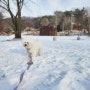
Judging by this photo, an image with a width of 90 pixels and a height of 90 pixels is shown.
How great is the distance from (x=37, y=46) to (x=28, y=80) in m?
3.49

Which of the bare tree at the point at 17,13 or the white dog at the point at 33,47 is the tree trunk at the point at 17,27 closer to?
the bare tree at the point at 17,13

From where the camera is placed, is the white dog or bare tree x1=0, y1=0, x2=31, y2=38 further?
bare tree x1=0, y1=0, x2=31, y2=38

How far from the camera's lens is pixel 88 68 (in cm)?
564

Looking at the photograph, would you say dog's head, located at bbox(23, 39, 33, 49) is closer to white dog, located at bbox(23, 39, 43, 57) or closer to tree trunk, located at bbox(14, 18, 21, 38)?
white dog, located at bbox(23, 39, 43, 57)

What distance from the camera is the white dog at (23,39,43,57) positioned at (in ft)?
22.9

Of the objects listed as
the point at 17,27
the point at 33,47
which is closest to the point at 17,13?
the point at 17,27

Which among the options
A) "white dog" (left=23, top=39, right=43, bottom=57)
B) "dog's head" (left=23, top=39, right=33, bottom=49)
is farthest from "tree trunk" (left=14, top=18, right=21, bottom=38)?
"dog's head" (left=23, top=39, right=33, bottom=49)

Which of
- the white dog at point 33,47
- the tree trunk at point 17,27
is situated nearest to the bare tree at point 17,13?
the tree trunk at point 17,27

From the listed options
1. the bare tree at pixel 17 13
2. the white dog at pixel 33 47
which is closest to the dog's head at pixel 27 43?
the white dog at pixel 33 47

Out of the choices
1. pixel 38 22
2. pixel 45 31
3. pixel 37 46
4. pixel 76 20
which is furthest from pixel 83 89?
pixel 38 22

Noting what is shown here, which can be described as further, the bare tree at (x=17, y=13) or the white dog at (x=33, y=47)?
the bare tree at (x=17, y=13)

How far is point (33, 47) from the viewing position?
7551mm

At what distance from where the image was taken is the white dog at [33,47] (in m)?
6.97

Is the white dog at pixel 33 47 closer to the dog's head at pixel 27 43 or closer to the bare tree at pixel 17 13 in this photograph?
the dog's head at pixel 27 43
